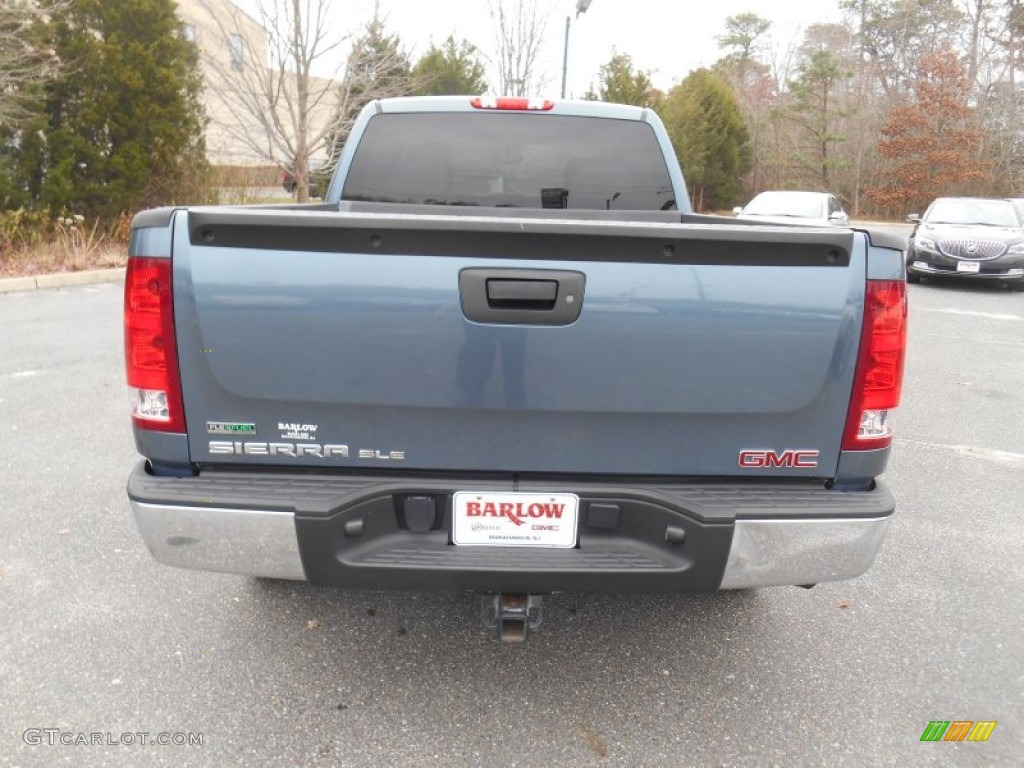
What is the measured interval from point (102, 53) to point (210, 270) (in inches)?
525

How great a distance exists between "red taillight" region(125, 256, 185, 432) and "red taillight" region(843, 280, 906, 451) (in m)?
1.88

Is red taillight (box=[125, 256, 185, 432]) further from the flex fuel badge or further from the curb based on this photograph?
the curb

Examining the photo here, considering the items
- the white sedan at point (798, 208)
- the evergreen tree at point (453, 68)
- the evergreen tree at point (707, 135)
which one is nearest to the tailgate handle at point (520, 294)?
the white sedan at point (798, 208)

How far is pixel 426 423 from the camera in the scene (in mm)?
2018

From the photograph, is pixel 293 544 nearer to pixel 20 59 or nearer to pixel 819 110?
pixel 20 59

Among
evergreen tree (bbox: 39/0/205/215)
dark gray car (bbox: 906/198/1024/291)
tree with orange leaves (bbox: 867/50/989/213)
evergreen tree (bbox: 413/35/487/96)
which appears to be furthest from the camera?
tree with orange leaves (bbox: 867/50/989/213)

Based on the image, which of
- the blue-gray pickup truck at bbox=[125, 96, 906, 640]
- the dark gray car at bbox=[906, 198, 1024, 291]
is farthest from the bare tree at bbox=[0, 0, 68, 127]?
the dark gray car at bbox=[906, 198, 1024, 291]

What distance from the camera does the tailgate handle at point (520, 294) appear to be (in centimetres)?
191

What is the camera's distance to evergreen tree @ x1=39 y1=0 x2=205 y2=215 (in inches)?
487

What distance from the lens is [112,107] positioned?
12656 millimetres

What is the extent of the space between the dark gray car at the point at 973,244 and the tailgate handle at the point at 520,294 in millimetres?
12479

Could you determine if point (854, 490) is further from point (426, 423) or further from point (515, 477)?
point (426, 423)

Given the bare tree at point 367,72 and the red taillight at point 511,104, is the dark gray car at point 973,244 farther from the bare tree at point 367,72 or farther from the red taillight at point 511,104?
the red taillight at point 511,104

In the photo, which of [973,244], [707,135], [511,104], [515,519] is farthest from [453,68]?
[515,519]
